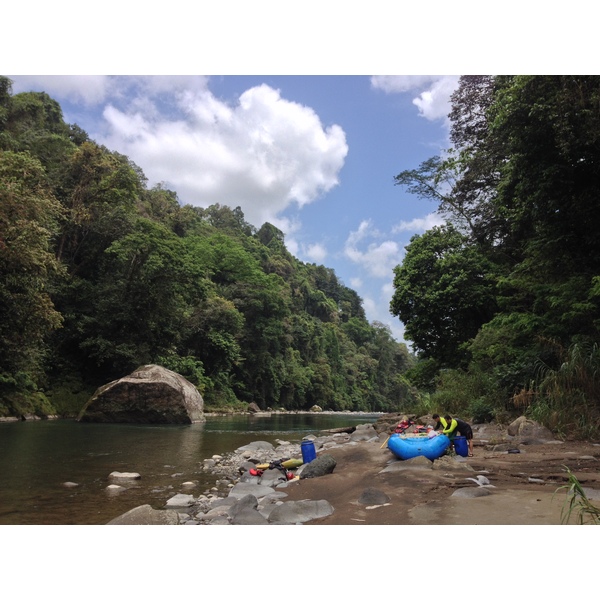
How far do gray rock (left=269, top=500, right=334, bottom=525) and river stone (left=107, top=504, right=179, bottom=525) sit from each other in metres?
0.94

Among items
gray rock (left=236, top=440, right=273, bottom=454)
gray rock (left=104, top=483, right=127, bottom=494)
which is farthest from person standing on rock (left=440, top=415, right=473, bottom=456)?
gray rock (left=236, top=440, right=273, bottom=454)

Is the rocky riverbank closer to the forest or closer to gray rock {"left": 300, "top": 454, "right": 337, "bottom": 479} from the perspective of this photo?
gray rock {"left": 300, "top": 454, "right": 337, "bottom": 479}

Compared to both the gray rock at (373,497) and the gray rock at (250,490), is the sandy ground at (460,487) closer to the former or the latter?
the gray rock at (373,497)

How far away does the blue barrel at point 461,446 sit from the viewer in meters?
6.44

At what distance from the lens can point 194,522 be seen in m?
4.48

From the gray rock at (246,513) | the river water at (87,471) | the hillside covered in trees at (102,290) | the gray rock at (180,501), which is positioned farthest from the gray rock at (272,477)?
the hillside covered in trees at (102,290)

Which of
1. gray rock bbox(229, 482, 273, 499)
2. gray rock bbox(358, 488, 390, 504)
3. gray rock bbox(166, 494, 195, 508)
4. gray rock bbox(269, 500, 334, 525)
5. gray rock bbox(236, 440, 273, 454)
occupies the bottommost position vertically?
gray rock bbox(236, 440, 273, 454)

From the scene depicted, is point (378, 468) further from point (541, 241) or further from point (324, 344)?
point (324, 344)

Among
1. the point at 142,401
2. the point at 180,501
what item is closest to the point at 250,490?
the point at 180,501

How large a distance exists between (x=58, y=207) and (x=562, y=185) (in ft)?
46.8

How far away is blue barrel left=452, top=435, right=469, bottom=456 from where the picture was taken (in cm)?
644

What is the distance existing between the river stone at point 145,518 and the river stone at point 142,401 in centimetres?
1594

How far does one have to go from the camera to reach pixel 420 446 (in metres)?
6.09

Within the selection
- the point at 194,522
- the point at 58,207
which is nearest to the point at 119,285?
the point at 58,207
